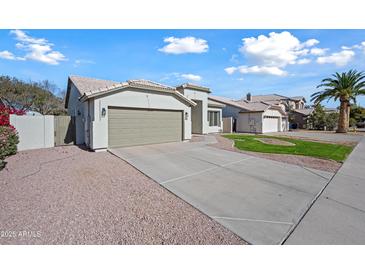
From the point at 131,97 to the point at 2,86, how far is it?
65.0 feet

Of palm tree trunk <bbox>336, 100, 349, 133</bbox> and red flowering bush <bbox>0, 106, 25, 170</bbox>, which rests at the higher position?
palm tree trunk <bbox>336, 100, 349, 133</bbox>

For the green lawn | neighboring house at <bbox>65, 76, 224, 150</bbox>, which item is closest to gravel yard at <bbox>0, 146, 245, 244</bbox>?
neighboring house at <bbox>65, 76, 224, 150</bbox>

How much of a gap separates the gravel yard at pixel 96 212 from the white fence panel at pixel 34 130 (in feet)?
16.8

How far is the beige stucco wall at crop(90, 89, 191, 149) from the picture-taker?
9453mm

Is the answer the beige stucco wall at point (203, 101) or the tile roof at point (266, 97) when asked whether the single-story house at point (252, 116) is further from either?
the tile roof at point (266, 97)

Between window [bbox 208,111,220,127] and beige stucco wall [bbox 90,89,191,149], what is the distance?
8778mm

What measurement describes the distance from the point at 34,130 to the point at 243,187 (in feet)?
37.2

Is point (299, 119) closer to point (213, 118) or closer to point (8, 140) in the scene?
point (213, 118)

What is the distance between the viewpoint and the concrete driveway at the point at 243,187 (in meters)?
3.43

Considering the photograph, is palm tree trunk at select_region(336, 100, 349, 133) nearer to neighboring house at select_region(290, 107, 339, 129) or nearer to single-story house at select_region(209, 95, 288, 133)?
single-story house at select_region(209, 95, 288, 133)

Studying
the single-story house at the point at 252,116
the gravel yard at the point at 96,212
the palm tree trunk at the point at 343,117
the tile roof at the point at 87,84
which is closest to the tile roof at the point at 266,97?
the single-story house at the point at 252,116
